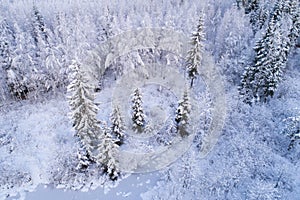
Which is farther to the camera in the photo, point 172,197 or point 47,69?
point 47,69

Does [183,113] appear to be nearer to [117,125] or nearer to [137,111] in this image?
[137,111]

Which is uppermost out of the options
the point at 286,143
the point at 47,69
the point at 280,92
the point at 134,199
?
the point at 47,69

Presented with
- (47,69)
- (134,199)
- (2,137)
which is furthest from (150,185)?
(47,69)

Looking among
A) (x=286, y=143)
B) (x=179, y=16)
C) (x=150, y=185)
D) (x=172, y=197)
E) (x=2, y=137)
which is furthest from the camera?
(x=179, y=16)

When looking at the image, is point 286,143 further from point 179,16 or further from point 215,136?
point 179,16

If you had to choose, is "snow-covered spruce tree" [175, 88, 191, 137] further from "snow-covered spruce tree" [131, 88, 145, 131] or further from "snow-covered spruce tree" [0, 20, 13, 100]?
"snow-covered spruce tree" [0, 20, 13, 100]

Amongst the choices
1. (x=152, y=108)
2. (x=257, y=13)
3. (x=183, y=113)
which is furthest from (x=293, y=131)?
(x=257, y=13)

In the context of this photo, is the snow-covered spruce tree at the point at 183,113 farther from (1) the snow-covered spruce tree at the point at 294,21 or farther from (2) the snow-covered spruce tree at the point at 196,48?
(1) the snow-covered spruce tree at the point at 294,21
